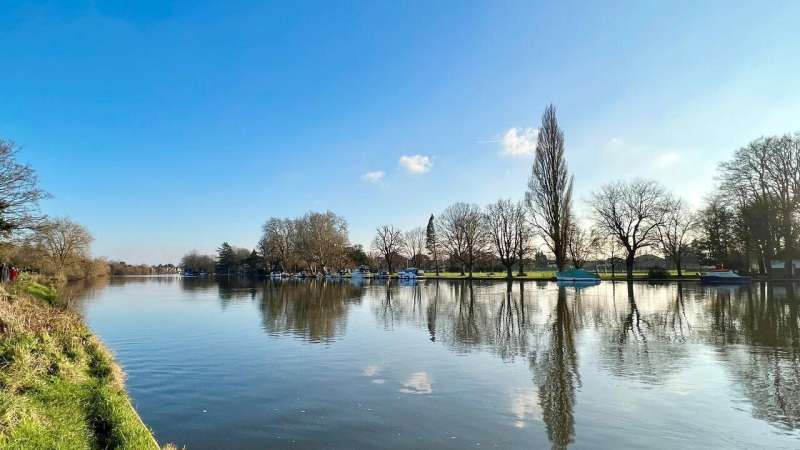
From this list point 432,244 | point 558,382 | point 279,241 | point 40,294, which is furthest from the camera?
point 279,241

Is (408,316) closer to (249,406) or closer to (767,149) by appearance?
(249,406)

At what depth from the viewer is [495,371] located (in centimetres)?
1026

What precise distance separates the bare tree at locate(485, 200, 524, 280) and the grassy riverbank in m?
62.5

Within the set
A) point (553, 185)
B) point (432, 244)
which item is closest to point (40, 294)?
point (553, 185)

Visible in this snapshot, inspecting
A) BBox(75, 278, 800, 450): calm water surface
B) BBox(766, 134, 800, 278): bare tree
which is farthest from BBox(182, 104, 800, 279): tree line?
BBox(75, 278, 800, 450): calm water surface

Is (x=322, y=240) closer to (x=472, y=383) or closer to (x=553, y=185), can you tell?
(x=553, y=185)

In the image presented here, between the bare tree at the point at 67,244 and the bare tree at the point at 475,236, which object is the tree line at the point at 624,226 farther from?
the bare tree at the point at 67,244

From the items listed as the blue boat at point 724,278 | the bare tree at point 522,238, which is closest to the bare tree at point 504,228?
the bare tree at point 522,238

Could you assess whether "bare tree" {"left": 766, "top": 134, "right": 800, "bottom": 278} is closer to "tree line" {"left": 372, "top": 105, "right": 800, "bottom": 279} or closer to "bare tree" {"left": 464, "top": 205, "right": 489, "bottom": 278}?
"tree line" {"left": 372, "top": 105, "right": 800, "bottom": 279}

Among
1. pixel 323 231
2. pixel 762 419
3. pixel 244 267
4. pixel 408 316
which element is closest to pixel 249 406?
pixel 762 419

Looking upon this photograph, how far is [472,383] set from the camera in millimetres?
9289

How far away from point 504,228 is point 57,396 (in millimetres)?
66875

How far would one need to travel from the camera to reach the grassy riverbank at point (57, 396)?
493cm

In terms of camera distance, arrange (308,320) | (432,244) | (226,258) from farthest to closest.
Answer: (226,258), (432,244), (308,320)
